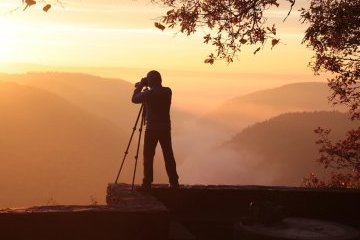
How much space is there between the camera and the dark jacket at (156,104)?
1048cm

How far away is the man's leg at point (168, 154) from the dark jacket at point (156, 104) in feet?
0.53

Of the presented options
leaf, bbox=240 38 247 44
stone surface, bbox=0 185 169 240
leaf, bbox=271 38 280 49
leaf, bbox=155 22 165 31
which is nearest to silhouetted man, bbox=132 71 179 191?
leaf, bbox=155 22 165 31

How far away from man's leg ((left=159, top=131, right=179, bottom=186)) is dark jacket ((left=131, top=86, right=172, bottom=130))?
16cm

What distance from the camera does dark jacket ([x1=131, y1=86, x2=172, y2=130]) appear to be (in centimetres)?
1048

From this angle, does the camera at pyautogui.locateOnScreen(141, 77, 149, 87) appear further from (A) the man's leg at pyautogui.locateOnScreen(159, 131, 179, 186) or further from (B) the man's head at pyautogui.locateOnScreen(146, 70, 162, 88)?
(A) the man's leg at pyautogui.locateOnScreen(159, 131, 179, 186)

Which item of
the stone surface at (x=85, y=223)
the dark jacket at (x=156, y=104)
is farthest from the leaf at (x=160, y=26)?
the stone surface at (x=85, y=223)

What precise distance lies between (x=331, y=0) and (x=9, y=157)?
16101cm

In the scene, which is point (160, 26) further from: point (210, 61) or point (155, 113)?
point (155, 113)

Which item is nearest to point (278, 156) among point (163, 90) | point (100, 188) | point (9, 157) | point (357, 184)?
point (100, 188)

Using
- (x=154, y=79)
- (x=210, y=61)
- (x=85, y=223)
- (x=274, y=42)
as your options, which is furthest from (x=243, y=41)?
(x=85, y=223)

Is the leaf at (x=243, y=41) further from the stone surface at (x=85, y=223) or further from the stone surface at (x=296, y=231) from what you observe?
the stone surface at (x=85, y=223)

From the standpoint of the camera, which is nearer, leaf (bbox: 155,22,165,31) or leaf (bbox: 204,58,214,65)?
leaf (bbox: 155,22,165,31)

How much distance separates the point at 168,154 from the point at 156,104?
3.52ft

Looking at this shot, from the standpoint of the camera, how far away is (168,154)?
10.8 m
